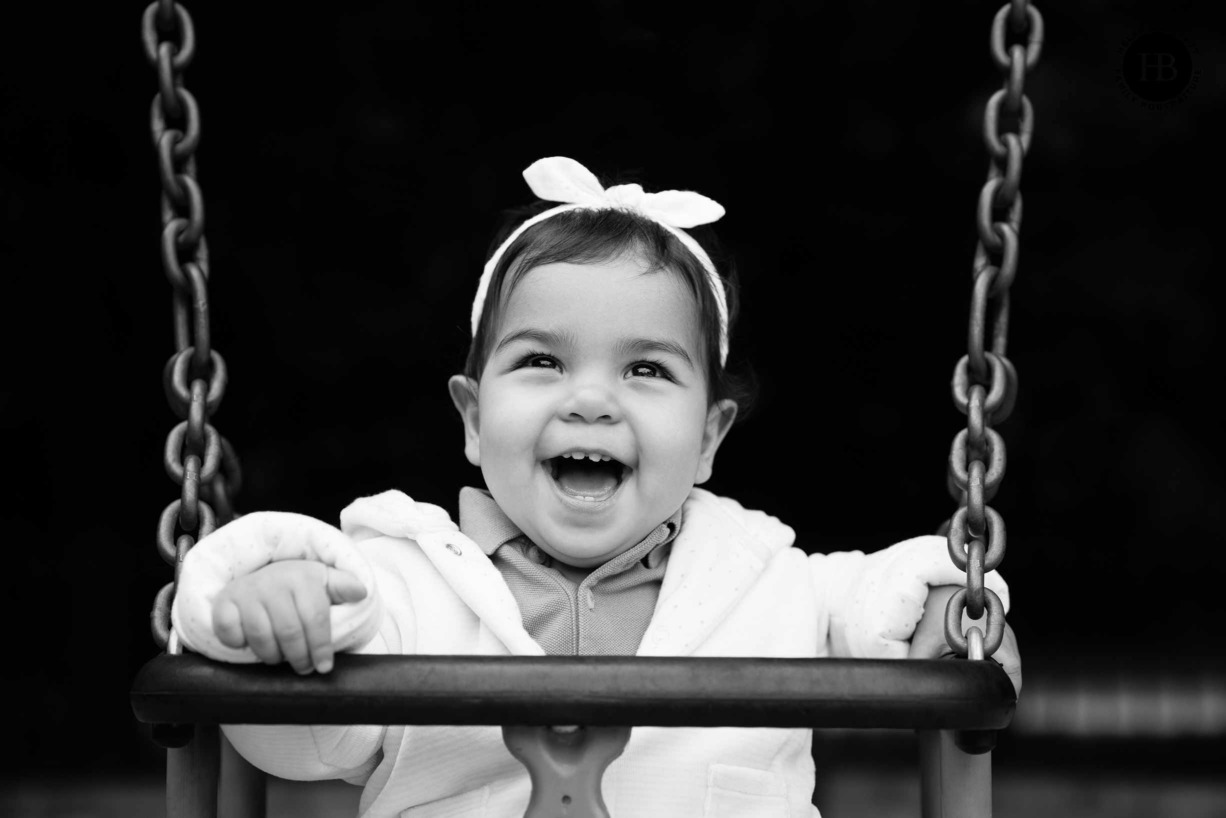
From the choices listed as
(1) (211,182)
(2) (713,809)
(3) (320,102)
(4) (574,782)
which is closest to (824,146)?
(3) (320,102)

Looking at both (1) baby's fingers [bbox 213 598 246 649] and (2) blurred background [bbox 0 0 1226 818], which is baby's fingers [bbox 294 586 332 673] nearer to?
(1) baby's fingers [bbox 213 598 246 649]

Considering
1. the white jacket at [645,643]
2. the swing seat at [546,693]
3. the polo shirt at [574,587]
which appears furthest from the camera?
the polo shirt at [574,587]

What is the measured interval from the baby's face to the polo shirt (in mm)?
19

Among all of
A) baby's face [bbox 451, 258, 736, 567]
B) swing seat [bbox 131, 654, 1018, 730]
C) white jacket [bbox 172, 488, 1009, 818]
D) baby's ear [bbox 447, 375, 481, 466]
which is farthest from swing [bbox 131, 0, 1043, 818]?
baby's ear [bbox 447, 375, 481, 466]

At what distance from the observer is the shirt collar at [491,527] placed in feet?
5.58

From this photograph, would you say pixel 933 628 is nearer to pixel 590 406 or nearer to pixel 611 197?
pixel 590 406

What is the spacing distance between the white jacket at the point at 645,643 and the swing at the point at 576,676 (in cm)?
20

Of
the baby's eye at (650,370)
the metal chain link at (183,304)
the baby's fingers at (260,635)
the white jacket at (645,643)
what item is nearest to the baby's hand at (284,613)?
the baby's fingers at (260,635)

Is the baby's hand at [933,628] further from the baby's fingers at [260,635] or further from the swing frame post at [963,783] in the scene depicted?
the baby's fingers at [260,635]

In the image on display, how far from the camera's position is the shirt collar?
1701 millimetres

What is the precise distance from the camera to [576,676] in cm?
119

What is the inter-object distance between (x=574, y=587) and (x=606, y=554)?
0.15 feet

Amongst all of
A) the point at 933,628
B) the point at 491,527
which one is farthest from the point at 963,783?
the point at 491,527

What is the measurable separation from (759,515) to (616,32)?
812 millimetres
